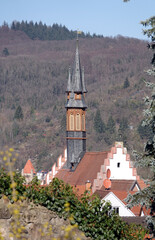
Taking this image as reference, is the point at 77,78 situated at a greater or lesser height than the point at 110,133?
greater

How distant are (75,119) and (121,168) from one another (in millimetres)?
9041

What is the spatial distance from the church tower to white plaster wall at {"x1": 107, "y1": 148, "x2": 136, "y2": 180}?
5.54m

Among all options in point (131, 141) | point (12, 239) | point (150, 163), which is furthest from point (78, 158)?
point (131, 141)

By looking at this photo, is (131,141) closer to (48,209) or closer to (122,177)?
(122,177)

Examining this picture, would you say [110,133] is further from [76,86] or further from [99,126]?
[76,86]

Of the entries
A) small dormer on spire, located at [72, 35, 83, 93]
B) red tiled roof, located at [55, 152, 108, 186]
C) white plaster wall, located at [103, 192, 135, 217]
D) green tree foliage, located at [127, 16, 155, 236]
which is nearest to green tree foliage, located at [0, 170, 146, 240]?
green tree foliage, located at [127, 16, 155, 236]

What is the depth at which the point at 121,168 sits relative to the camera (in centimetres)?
6091

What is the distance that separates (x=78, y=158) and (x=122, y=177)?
649 centimetres

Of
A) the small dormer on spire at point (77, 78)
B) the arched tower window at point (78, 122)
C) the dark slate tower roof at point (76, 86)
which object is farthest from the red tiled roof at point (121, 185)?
the small dormer on spire at point (77, 78)

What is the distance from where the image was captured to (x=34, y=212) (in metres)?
18.6

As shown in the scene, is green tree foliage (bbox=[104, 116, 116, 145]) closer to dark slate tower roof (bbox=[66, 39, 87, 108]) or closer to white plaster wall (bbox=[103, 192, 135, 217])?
dark slate tower roof (bbox=[66, 39, 87, 108])

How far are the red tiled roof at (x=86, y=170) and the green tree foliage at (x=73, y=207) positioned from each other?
123ft

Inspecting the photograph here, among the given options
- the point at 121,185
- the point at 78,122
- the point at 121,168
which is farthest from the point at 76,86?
the point at 121,185

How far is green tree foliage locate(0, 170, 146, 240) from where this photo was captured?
19.1 m
